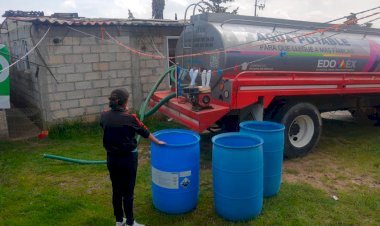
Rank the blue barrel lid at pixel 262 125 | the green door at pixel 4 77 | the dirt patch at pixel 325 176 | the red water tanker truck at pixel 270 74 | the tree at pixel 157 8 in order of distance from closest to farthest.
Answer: the blue barrel lid at pixel 262 125
the dirt patch at pixel 325 176
the red water tanker truck at pixel 270 74
the green door at pixel 4 77
the tree at pixel 157 8

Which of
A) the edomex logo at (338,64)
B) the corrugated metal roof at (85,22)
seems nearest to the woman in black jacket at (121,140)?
the edomex logo at (338,64)

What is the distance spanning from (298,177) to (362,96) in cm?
306

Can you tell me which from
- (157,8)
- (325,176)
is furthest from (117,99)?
(157,8)

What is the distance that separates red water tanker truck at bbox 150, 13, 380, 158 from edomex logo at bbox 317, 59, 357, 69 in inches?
0.7

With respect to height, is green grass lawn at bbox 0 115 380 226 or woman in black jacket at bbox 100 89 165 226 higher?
woman in black jacket at bbox 100 89 165 226

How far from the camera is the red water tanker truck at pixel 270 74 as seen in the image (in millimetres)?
5199

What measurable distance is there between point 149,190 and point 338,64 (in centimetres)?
433

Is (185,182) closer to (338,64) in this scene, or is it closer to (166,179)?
(166,179)

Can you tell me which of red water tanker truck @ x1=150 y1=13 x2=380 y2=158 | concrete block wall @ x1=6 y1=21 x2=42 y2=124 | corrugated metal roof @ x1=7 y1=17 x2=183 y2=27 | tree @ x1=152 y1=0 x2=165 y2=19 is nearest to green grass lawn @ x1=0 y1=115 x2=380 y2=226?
red water tanker truck @ x1=150 y1=13 x2=380 y2=158

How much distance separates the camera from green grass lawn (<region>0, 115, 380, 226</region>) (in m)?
3.88

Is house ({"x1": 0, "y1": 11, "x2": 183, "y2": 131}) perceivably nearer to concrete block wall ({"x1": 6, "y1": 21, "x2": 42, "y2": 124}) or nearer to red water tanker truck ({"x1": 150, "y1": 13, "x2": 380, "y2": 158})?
concrete block wall ({"x1": 6, "y1": 21, "x2": 42, "y2": 124})

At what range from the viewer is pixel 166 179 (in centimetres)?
382

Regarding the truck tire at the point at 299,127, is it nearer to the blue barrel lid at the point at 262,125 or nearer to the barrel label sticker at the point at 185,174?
the blue barrel lid at the point at 262,125

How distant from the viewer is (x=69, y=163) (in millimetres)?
5711
